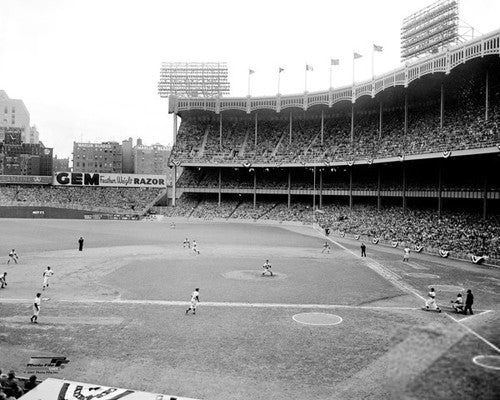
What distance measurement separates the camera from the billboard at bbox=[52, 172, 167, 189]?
89.1 metres

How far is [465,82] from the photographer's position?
5475 cm

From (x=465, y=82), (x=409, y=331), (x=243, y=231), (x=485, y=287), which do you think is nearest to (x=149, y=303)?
(x=409, y=331)

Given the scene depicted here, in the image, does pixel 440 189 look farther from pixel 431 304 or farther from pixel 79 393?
pixel 79 393

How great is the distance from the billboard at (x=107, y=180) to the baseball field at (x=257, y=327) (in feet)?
182

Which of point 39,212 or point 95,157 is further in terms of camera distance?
point 95,157

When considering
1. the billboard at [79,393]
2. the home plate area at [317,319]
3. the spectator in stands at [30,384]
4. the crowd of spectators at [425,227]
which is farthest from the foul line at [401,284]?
the spectator in stands at [30,384]

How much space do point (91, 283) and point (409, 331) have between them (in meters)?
17.7

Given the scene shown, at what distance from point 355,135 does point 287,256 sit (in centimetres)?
4178

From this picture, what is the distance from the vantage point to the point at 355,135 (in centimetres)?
7406

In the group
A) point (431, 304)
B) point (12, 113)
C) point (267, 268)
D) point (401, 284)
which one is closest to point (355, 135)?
point (267, 268)

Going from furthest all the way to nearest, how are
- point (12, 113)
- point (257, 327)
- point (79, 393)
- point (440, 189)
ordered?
1. point (12, 113)
2. point (440, 189)
3. point (257, 327)
4. point (79, 393)

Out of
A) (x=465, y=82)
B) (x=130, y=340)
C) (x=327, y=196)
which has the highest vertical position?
(x=465, y=82)

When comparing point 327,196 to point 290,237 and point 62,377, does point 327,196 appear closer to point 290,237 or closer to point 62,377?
point 290,237

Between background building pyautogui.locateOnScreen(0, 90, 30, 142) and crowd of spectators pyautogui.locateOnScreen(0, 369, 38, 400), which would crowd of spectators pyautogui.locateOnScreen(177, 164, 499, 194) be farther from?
background building pyautogui.locateOnScreen(0, 90, 30, 142)
